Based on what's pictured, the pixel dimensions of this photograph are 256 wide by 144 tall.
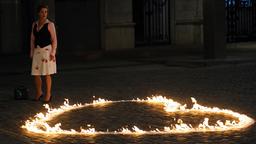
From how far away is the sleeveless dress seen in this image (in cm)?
1246

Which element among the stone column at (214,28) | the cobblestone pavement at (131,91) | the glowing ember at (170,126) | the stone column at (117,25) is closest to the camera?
the cobblestone pavement at (131,91)

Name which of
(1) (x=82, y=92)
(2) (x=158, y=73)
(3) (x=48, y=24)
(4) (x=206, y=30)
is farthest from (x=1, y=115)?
(4) (x=206, y=30)

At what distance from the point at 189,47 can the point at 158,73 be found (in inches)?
303

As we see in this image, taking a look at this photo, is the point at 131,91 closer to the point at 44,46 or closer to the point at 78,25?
the point at 44,46

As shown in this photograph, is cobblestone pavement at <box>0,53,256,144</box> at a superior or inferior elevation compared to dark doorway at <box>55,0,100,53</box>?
inferior

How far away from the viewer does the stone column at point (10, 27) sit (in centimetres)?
2230

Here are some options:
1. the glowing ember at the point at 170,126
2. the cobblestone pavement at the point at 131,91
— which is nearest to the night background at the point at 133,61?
the cobblestone pavement at the point at 131,91

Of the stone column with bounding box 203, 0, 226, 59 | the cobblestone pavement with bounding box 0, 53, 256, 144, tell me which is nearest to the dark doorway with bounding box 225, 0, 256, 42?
the stone column with bounding box 203, 0, 226, 59

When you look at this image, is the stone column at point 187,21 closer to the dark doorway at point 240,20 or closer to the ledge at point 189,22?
the ledge at point 189,22

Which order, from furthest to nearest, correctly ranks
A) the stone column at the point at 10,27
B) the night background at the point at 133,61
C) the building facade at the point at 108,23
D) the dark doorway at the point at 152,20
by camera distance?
the dark doorway at the point at 152,20 < the building facade at the point at 108,23 < the stone column at the point at 10,27 < the night background at the point at 133,61

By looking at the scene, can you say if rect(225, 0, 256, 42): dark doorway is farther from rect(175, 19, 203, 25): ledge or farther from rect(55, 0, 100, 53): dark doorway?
rect(55, 0, 100, 53): dark doorway

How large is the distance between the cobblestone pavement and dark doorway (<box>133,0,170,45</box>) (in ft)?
19.5

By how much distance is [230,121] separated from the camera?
10117 mm

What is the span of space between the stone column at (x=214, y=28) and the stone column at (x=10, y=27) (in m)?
6.48
